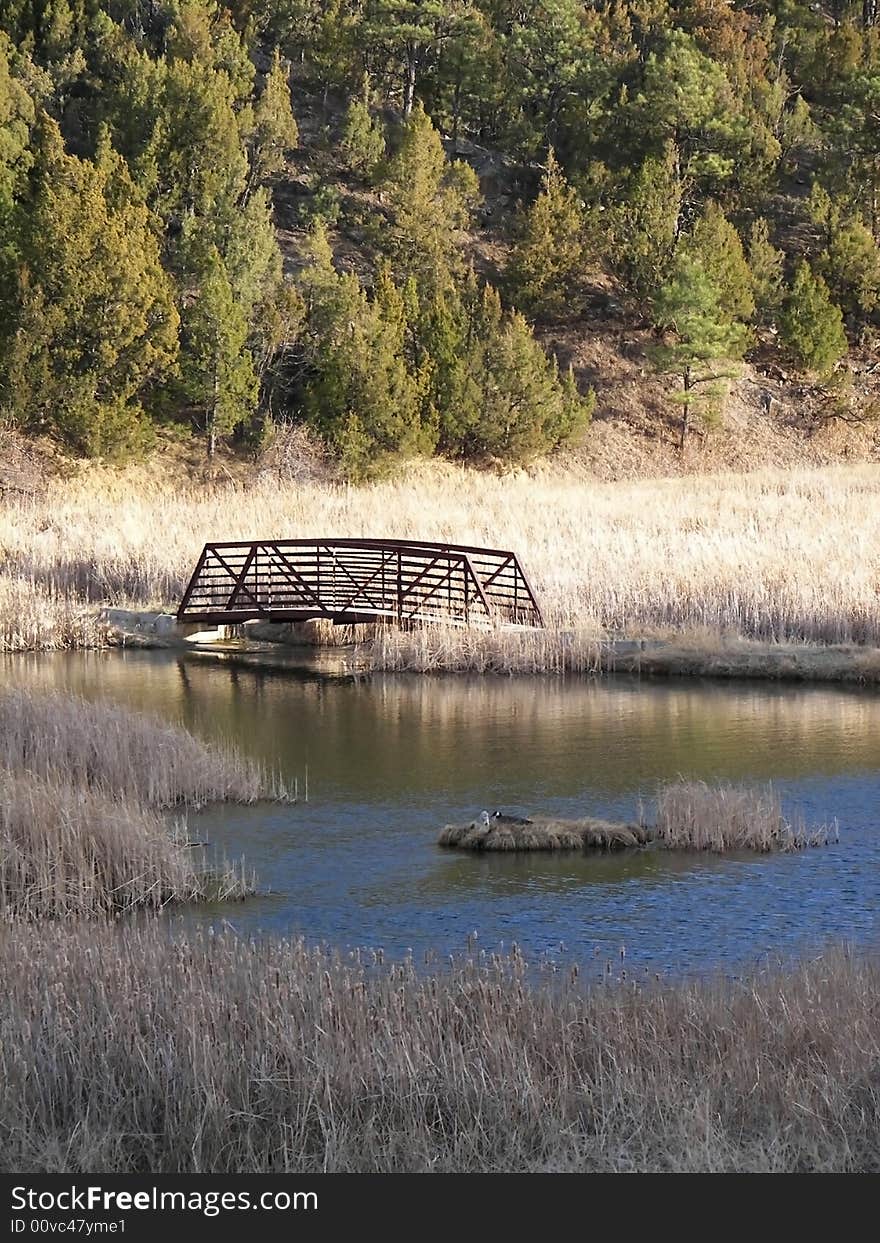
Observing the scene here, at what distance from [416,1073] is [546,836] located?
21.9ft

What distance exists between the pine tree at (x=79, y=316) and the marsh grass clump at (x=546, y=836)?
29.4m

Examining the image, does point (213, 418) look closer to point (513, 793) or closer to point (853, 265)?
point (853, 265)

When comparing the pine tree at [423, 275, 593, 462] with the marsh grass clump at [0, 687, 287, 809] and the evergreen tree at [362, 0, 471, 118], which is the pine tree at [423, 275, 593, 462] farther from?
the marsh grass clump at [0, 687, 287, 809]

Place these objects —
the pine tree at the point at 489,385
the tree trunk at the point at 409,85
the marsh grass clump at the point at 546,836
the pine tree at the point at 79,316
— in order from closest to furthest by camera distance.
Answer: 1. the marsh grass clump at the point at 546,836
2. the pine tree at the point at 79,316
3. the pine tree at the point at 489,385
4. the tree trunk at the point at 409,85

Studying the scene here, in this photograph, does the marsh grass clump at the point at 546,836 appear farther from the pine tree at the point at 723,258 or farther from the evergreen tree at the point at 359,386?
the pine tree at the point at 723,258

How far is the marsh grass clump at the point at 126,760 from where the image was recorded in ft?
51.0

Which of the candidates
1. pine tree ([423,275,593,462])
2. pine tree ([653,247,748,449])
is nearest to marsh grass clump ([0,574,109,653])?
pine tree ([423,275,593,462])

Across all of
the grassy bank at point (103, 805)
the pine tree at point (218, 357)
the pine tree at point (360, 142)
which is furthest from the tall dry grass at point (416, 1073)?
the pine tree at point (360, 142)

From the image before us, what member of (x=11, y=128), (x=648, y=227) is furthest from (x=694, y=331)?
(x=11, y=128)

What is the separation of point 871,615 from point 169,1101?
18392 mm

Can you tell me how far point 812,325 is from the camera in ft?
181

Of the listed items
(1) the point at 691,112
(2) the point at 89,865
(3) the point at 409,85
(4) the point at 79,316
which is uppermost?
(3) the point at 409,85

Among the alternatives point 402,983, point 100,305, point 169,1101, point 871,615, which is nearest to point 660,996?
point 402,983
